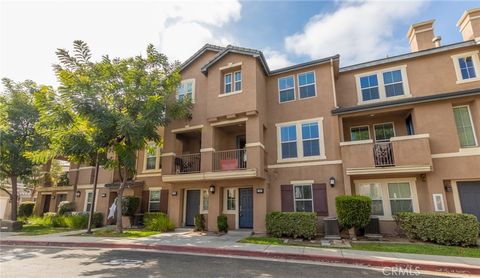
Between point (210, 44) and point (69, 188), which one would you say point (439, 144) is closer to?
point (210, 44)

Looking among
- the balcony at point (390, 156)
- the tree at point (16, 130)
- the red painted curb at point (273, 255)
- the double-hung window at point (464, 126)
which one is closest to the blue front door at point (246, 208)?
the red painted curb at point (273, 255)

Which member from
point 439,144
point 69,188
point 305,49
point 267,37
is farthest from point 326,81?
point 69,188

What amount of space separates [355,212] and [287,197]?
155 inches

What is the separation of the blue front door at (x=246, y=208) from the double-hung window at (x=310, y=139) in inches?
165

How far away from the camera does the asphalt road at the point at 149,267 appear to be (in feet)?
22.8

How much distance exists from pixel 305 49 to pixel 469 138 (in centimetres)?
A: 1017

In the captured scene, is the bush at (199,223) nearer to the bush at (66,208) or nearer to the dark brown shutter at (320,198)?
the dark brown shutter at (320,198)

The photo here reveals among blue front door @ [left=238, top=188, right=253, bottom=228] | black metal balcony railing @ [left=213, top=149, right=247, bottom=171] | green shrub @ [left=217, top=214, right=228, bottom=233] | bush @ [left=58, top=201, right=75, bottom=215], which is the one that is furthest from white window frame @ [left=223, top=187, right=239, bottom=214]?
bush @ [left=58, top=201, right=75, bottom=215]

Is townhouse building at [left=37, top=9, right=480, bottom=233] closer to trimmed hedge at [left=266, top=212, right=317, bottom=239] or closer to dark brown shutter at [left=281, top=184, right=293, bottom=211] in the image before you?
dark brown shutter at [left=281, top=184, right=293, bottom=211]

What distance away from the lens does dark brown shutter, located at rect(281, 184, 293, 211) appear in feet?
46.7

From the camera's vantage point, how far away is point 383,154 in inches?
502

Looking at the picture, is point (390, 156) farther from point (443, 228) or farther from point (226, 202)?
point (226, 202)

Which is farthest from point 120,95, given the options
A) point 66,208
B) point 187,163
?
point 66,208

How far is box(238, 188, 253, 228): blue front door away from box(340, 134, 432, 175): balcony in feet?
19.1
